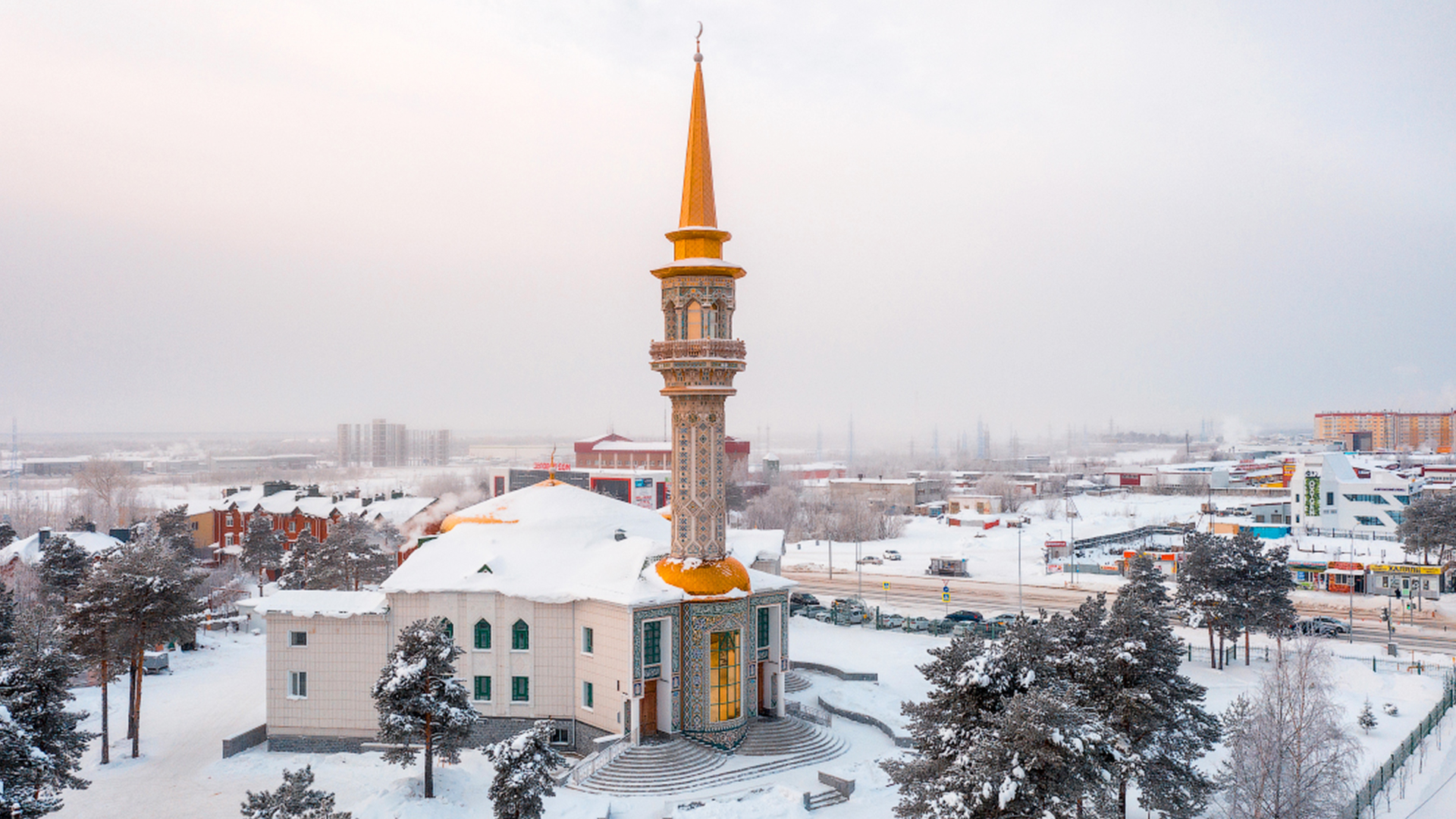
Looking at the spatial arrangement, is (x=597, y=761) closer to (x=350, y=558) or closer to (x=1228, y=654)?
(x=350, y=558)

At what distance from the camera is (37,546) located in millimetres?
57969

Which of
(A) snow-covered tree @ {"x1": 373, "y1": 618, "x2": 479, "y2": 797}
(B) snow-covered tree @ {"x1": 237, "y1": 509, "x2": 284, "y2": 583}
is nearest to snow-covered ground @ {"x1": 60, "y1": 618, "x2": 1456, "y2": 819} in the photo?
(A) snow-covered tree @ {"x1": 373, "y1": 618, "x2": 479, "y2": 797}

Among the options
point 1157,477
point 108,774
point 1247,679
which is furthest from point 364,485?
point 1247,679

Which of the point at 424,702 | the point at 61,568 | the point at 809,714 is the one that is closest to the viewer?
the point at 424,702

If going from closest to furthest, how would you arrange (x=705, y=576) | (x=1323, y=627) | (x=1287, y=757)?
(x=1287, y=757) < (x=705, y=576) < (x=1323, y=627)

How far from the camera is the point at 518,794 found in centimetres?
2212

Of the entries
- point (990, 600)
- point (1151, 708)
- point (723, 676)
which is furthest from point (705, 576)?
point (990, 600)

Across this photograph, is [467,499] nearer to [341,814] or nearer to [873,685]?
[873,685]

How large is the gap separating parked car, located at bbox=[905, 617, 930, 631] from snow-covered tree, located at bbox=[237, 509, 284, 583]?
38.8 metres

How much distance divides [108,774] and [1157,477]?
129m

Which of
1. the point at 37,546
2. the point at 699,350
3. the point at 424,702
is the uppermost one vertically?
the point at 699,350

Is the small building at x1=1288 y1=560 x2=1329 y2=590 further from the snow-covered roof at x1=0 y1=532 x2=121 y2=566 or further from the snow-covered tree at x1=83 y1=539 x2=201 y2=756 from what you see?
the snow-covered roof at x1=0 y1=532 x2=121 y2=566

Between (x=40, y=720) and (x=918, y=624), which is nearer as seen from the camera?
(x=40, y=720)

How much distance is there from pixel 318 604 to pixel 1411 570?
191 feet
